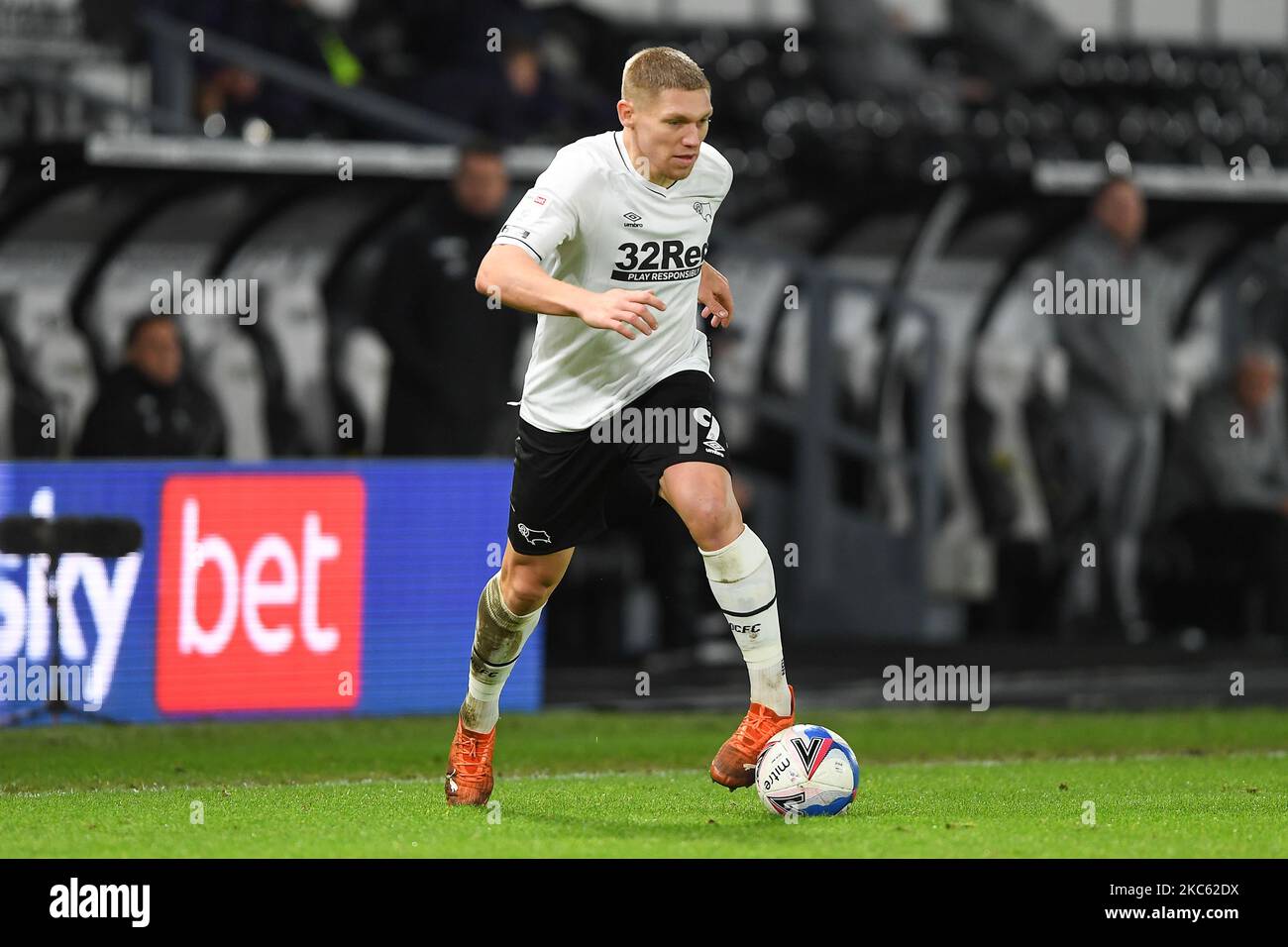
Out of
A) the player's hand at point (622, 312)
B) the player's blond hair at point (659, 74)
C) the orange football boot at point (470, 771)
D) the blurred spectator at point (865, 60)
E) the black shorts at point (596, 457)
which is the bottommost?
the orange football boot at point (470, 771)

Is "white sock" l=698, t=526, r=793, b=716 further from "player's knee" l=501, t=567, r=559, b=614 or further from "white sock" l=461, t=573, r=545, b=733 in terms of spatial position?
"white sock" l=461, t=573, r=545, b=733

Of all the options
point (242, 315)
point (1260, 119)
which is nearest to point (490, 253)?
point (242, 315)

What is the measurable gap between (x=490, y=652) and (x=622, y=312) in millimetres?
1523

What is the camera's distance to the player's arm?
20.7ft

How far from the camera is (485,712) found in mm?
7344

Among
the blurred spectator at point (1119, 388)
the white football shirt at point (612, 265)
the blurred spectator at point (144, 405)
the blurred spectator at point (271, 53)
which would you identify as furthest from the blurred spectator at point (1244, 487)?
the white football shirt at point (612, 265)

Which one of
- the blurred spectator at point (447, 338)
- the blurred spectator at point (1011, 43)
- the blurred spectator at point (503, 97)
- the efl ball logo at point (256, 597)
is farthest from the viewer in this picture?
the blurred spectator at point (1011, 43)

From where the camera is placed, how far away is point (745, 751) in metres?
6.90

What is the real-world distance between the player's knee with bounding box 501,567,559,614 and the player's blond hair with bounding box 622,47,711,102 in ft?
4.97

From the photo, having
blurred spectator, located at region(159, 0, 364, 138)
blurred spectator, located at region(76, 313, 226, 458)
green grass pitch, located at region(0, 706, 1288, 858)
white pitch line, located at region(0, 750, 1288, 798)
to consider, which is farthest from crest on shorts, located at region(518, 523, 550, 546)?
blurred spectator, located at region(159, 0, 364, 138)

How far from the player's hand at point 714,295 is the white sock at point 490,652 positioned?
3.72 feet

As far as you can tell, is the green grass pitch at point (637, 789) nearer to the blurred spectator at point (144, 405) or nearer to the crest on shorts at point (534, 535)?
the crest on shorts at point (534, 535)

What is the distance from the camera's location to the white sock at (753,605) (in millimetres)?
6891
